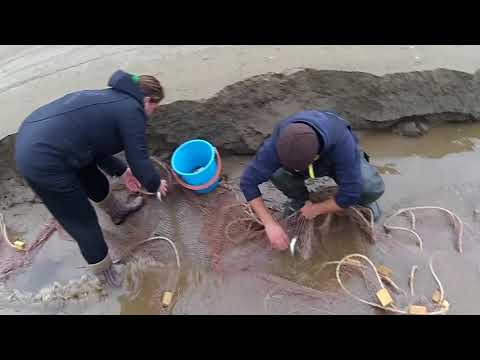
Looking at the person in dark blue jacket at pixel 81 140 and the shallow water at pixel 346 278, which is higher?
the person in dark blue jacket at pixel 81 140

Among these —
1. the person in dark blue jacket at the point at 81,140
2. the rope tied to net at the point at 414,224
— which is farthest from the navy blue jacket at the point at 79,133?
the rope tied to net at the point at 414,224

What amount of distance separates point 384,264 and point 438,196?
0.82 metres

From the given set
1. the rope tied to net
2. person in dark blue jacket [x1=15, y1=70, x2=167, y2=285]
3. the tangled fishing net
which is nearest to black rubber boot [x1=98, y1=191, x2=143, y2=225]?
the tangled fishing net

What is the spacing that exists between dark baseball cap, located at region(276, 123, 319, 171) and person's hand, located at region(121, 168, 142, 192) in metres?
1.59

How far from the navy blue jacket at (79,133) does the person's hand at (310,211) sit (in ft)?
3.75

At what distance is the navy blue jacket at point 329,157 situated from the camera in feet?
7.64

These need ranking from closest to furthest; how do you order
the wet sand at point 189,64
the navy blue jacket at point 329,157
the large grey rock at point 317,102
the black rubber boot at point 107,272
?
the navy blue jacket at point 329,157, the black rubber boot at point 107,272, the large grey rock at point 317,102, the wet sand at point 189,64

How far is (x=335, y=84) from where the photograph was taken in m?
3.66

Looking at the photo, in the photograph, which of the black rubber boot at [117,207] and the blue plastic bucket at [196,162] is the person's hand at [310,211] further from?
the black rubber boot at [117,207]

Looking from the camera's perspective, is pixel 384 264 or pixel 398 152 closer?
pixel 384 264

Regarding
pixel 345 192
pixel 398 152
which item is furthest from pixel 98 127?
pixel 398 152

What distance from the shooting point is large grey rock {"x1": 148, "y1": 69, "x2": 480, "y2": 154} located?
11.8 feet

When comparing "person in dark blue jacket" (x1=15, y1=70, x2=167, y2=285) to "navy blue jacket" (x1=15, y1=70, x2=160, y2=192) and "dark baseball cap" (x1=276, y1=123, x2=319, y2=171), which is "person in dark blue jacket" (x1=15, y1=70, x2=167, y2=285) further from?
"dark baseball cap" (x1=276, y1=123, x2=319, y2=171)
